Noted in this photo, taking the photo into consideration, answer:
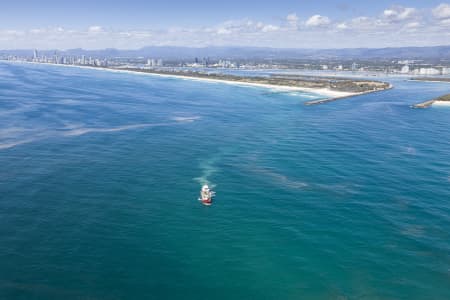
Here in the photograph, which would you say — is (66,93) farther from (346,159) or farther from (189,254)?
(189,254)

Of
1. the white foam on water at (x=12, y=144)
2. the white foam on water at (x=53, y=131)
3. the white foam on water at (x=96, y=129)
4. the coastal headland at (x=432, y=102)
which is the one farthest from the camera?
the coastal headland at (x=432, y=102)

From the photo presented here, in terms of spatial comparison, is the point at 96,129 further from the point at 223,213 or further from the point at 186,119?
the point at 223,213

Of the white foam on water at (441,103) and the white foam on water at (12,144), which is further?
the white foam on water at (441,103)

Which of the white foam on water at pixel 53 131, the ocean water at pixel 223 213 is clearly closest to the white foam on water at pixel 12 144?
the white foam on water at pixel 53 131

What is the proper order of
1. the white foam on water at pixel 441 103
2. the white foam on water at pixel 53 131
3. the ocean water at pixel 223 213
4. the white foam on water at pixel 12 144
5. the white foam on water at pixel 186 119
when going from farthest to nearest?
1. the white foam on water at pixel 441 103
2. the white foam on water at pixel 186 119
3. the white foam on water at pixel 53 131
4. the white foam on water at pixel 12 144
5. the ocean water at pixel 223 213

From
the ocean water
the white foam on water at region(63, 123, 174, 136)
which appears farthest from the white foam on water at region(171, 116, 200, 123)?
the ocean water

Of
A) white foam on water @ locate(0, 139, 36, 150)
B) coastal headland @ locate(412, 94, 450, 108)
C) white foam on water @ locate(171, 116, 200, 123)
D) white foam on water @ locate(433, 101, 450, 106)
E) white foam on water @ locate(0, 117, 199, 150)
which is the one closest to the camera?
white foam on water @ locate(0, 139, 36, 150)

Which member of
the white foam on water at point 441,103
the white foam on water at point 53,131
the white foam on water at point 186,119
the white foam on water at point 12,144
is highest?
the white foam on water at point 441,103

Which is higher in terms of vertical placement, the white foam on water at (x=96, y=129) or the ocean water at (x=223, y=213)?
the white foam on water at (x=96, y=129)

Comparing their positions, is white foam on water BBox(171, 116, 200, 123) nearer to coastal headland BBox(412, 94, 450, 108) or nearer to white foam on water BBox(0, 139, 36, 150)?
white foam on water BBox(0, 139, 36, 150)

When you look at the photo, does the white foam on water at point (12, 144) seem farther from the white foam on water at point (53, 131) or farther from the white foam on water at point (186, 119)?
the white foam on water at point (186, 119)
